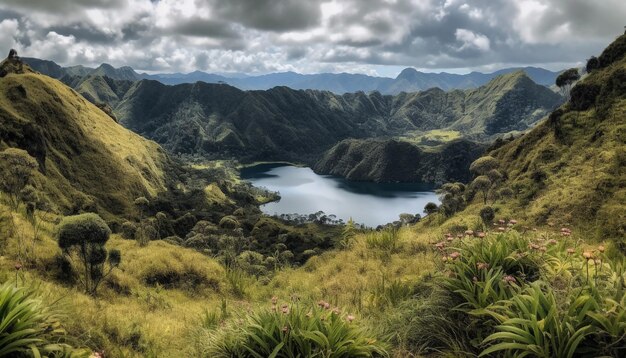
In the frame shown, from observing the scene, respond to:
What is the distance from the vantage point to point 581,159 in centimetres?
7012

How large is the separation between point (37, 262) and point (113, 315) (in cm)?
602

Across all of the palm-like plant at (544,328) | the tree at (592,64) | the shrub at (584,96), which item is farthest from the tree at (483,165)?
the palm-like plant at (544,328)

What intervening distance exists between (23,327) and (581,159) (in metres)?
80.4

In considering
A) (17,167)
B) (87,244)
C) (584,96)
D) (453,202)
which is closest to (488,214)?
(453,202)

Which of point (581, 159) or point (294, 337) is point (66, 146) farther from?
Answer: point (294, 337)

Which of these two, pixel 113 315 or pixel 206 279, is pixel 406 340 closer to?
pixel 113 315

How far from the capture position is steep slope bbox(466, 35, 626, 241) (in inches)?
2012

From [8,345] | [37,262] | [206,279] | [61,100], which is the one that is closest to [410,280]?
[8,345]

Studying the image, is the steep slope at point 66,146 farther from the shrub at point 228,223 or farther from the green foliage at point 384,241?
the green foliage at point 384,241

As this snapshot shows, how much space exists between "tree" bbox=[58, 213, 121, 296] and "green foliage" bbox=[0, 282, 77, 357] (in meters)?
10.4

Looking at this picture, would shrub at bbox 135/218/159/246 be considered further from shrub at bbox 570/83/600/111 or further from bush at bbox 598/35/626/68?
bush at bbox 598/35/626/68

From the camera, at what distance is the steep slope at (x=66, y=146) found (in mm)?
129125

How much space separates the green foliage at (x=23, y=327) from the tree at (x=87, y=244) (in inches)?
409

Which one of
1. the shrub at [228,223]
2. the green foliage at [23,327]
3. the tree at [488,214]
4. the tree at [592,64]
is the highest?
the tree at [592,64]
